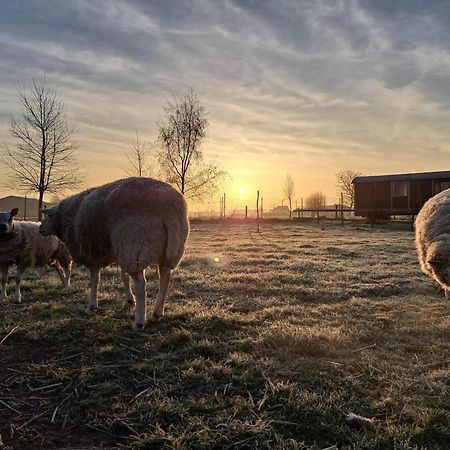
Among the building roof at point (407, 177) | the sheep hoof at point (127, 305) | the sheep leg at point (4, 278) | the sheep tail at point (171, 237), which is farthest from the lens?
the building roof at point (407, 177)

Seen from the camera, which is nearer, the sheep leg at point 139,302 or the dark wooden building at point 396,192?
the sheep leg at point 139,302

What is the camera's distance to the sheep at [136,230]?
5203mm

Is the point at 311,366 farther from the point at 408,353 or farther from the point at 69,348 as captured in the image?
the point at 69,348

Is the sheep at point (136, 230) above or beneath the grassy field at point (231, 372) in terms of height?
above

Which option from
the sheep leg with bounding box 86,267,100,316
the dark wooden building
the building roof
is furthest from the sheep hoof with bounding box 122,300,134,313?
the building roof

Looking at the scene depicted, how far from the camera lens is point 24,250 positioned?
7.82 metres

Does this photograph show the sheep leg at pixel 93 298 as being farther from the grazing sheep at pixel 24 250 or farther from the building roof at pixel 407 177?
the building roof at pixel 407 177

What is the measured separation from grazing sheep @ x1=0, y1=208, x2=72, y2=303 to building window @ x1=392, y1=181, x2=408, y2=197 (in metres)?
30.0

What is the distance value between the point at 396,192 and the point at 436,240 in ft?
97.0

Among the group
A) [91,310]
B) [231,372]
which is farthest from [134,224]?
[231,372]

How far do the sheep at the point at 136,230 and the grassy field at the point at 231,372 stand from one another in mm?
638

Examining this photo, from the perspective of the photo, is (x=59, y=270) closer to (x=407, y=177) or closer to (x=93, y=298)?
(x=93, y=298)

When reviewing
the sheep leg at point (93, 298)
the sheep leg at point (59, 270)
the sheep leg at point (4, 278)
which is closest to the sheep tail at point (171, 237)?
the sheep leg at point (93, 298)

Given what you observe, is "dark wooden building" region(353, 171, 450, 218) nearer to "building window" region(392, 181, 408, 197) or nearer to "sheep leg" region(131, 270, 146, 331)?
"building window" region(392, 181, 408, 197)
